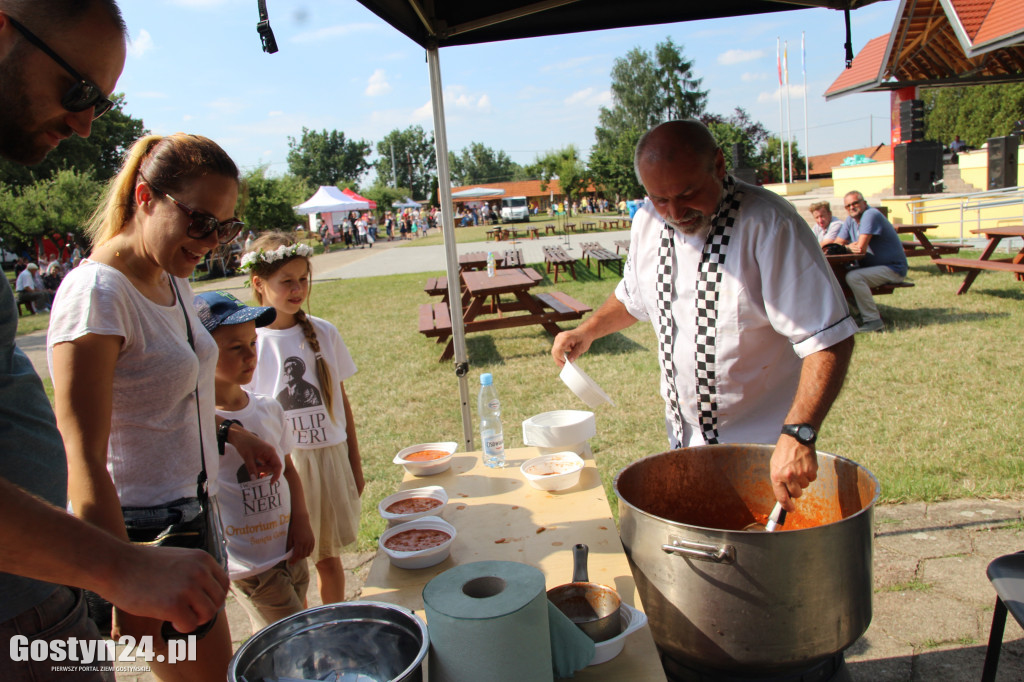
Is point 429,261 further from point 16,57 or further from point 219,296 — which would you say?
point 16,57

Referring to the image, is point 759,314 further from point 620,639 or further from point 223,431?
point 223,431

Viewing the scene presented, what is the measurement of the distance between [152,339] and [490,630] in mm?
1074

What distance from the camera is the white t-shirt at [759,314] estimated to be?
6.15 feet

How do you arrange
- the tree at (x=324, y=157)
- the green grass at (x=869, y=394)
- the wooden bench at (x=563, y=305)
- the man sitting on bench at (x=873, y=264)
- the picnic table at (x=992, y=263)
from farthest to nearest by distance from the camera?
the tree at (x=324, y=157), the picnic table at (x=992, y=263), the wooden bench at (x=563, y=305), the man sitting on bench at (x=873, y=264), the green grass at (x=869, y=394)

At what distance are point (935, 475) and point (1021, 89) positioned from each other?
42.5m

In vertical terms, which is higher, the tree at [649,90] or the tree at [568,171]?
the tree at [649,90]

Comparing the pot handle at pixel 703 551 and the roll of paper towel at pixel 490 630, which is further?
the pot handle at pixel 703 551

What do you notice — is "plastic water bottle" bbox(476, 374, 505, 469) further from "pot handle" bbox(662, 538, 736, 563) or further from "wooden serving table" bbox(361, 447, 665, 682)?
"pot handle" bbox(662, 538, 736, 563)

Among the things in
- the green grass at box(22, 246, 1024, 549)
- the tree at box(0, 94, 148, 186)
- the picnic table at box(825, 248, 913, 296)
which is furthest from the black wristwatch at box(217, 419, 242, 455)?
the tree at box(0, 94, 148, 186)

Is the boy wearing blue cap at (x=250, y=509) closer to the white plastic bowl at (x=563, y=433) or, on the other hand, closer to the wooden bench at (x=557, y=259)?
the white plastic bowl at (x=563, y=433)

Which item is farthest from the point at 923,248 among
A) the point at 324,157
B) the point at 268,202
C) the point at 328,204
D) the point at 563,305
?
the point at 324,157

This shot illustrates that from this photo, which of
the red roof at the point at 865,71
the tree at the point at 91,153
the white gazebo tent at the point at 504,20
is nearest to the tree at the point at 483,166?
the tree at the point at 91,153

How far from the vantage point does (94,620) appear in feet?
4.57

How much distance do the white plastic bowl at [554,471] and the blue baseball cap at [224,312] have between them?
3.54ft
